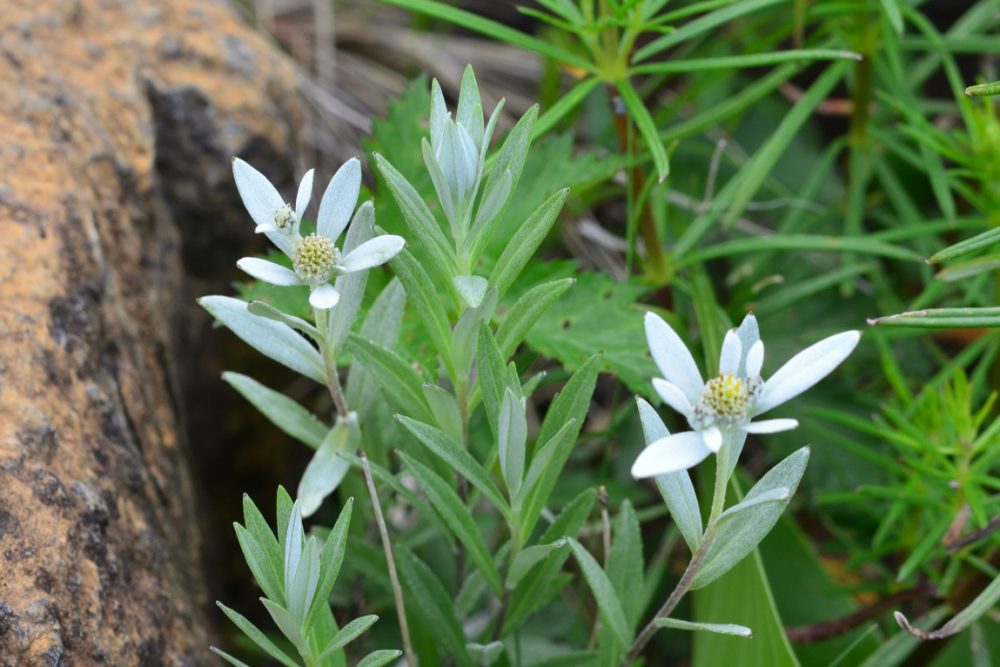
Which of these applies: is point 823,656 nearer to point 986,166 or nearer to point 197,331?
point 986,166

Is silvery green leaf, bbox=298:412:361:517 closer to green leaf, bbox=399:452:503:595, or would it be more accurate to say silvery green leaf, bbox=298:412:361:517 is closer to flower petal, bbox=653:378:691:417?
green leaf, bbox=399:452:503:595

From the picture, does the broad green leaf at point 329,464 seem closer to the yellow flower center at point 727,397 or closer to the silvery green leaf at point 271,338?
the silvery green leaf at point 271,338

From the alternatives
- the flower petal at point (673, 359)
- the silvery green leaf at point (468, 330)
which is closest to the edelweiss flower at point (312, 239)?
the silvery green leaf at point (468, 330)

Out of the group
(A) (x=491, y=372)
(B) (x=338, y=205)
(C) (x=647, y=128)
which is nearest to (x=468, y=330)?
(A) (x=491, y=372)

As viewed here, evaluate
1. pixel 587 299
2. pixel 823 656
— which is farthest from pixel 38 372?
pixel 823 656

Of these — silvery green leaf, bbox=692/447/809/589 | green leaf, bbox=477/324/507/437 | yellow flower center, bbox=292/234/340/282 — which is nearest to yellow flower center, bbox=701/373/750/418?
silvery green leaf, bbox=692/447/809/589
